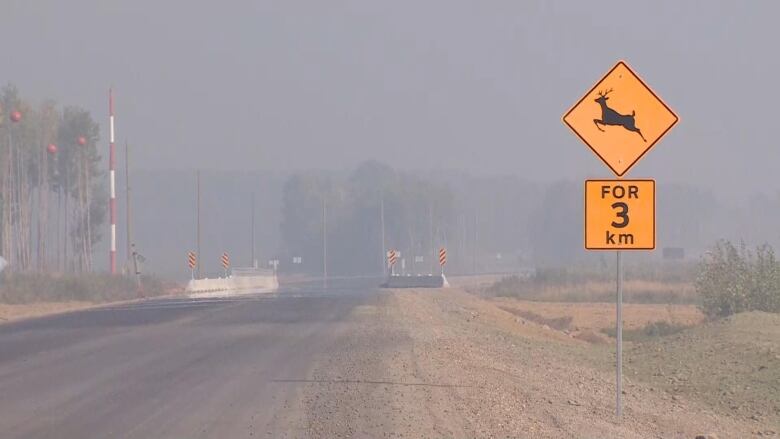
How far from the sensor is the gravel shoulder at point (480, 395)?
14000mm

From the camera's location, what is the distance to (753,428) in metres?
16.8

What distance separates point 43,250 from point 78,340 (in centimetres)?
6562

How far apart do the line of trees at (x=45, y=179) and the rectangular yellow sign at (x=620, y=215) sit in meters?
76.0

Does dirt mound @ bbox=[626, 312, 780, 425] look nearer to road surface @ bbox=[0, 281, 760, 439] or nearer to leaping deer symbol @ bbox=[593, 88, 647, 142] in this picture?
road surface @ bbox=[0, 281, 760, 439]

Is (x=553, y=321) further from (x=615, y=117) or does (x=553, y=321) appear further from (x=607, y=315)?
(x=615, y=117)

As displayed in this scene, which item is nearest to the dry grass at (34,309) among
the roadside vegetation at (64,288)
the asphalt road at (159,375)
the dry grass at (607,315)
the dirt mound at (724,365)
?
the roadside vegetation at (64,288)

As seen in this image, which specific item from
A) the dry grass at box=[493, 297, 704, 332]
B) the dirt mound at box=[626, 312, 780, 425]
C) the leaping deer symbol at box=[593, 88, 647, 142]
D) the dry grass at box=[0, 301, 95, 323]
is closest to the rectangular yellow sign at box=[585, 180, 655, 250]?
the leaping deer symbol at box=[593, 88, 647, 142]

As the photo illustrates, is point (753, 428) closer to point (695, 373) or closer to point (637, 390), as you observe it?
point (637, 390)

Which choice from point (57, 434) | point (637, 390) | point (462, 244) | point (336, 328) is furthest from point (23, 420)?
point (462, 244)

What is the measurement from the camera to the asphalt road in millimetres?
13977

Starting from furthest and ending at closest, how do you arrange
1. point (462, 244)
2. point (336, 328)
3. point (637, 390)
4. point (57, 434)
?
point (462, 244) < point (336, 328) < point (637, 390) < point (57, 434)

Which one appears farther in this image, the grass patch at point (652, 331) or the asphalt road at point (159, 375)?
the grass patch at point (652, 331)

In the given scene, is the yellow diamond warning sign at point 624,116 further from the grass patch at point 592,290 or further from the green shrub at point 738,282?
the grass patch at point 592,290

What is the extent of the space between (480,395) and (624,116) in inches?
175
